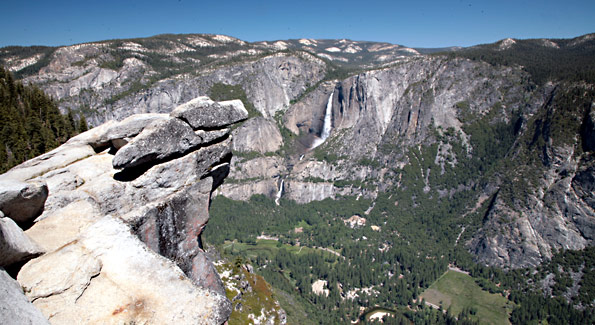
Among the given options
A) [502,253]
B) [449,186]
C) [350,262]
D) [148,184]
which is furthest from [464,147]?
[148,184]

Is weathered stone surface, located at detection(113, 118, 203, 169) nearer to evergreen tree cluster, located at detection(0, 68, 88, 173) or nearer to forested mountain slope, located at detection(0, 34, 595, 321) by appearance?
evergreen tree cluster, located at detection(0, 68, 88, 173)

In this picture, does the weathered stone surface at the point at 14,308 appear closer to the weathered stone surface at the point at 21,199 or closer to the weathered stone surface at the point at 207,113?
the weathered stone surface at the point at 21,199

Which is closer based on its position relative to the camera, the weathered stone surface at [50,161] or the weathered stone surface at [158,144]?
the weathered stone surface at [158,144]

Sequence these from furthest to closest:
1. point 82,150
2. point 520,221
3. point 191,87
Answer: point 191,87 < point 520,221 < point 82,150

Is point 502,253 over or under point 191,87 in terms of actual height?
under

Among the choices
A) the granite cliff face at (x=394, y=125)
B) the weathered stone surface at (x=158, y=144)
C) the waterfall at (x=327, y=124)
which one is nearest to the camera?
the weathered stone surface at (x=158, y=144)

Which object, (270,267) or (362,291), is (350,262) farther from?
(270,267)

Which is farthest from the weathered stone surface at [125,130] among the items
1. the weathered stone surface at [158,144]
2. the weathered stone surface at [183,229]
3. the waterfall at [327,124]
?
the waterfall at [327,124]

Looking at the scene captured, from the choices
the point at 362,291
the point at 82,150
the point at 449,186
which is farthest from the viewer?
the point at 449,186
